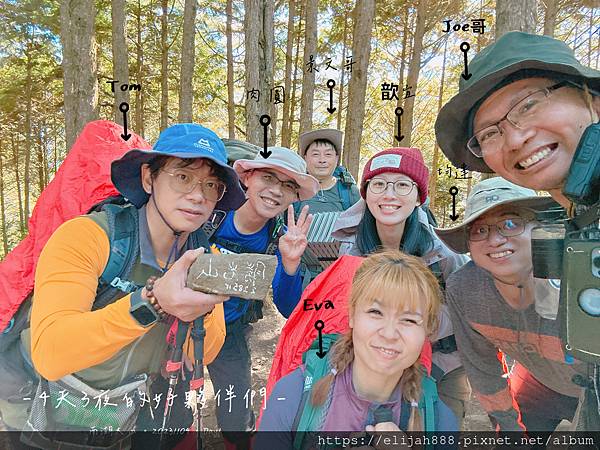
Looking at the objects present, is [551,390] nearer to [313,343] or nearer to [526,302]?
[526,302]

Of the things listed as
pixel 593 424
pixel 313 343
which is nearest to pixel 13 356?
pixel 313 343

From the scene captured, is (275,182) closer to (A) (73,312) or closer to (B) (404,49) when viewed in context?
(A) (73,312)

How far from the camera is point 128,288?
184 cm

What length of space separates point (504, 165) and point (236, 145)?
2.49 m

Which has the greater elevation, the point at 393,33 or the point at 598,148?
the point at 393,33

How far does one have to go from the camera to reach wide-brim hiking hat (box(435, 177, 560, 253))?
2023 mm

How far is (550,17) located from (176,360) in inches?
473

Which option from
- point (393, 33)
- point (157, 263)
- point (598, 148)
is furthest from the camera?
point (393, 33)

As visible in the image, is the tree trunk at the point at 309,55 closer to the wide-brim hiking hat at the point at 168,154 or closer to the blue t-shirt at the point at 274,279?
the blue t-shirt at the point at 274,279

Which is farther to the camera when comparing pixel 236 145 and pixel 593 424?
pixel 236 145

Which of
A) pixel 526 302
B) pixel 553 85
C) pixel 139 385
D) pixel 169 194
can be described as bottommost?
pixel 139 385

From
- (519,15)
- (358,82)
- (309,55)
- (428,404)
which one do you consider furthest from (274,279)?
(309,55)

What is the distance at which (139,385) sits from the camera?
6.70 feet

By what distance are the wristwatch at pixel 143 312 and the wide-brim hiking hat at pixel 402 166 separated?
5.81ft
